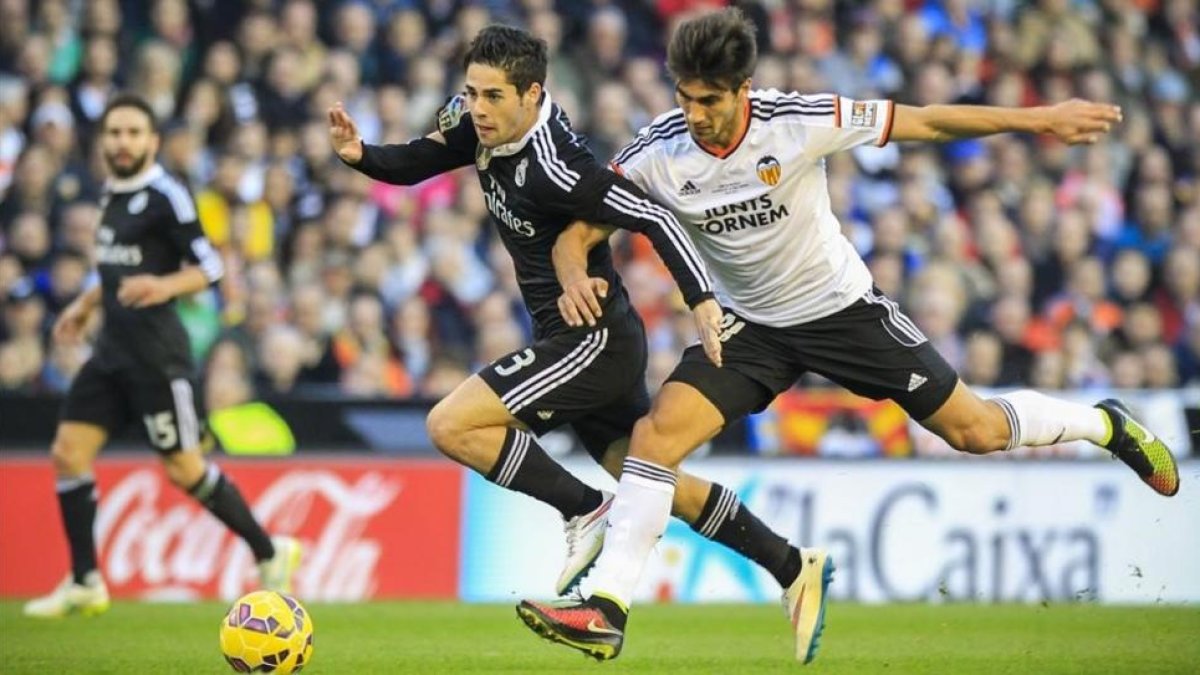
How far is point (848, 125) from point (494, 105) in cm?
136

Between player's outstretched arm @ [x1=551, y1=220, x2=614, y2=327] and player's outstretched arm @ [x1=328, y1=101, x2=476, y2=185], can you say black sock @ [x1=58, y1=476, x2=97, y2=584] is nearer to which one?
player's outstretched arm @ [x1=328, y1=101, x2=476, y2=185]

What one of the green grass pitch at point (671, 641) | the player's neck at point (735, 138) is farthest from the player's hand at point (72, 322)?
the player's neck at point (735, 138)

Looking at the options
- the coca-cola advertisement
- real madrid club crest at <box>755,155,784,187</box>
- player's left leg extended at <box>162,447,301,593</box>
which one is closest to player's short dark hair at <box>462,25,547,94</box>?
real madrid club crest at <box>755,155,784,187</box>

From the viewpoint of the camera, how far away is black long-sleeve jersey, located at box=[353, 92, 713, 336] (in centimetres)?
771

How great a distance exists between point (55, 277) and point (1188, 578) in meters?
7.60

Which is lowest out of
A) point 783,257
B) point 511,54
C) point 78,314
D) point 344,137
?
point 78,314

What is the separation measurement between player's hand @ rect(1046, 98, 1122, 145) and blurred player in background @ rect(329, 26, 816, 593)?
1402mm

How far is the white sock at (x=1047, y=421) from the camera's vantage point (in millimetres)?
8367

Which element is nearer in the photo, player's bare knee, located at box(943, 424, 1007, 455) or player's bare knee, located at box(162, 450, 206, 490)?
player's bare knee, located at box(943, 424, 1007, 455)

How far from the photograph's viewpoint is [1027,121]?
7391mm

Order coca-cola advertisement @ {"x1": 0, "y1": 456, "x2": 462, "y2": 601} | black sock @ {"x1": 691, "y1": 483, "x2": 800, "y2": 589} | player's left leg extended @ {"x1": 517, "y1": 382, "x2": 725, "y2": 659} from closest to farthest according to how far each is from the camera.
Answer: player's left leg extended @ {"x1": 517, "y1": 382, "x2": 725, "y2": 659} → black sock @ {"x1": 691, "y1": 483, "x2": 800, "y2": 589} → coca-cola advertisement @ {"x1": 0, "y1": 456, "x2": 462, "y2": 601}

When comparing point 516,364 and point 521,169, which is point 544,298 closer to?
point 516,364

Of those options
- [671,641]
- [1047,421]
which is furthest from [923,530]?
[1047,421]

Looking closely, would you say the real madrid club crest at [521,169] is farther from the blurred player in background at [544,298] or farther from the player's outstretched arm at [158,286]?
the player's outstretched arm at [158,286]
